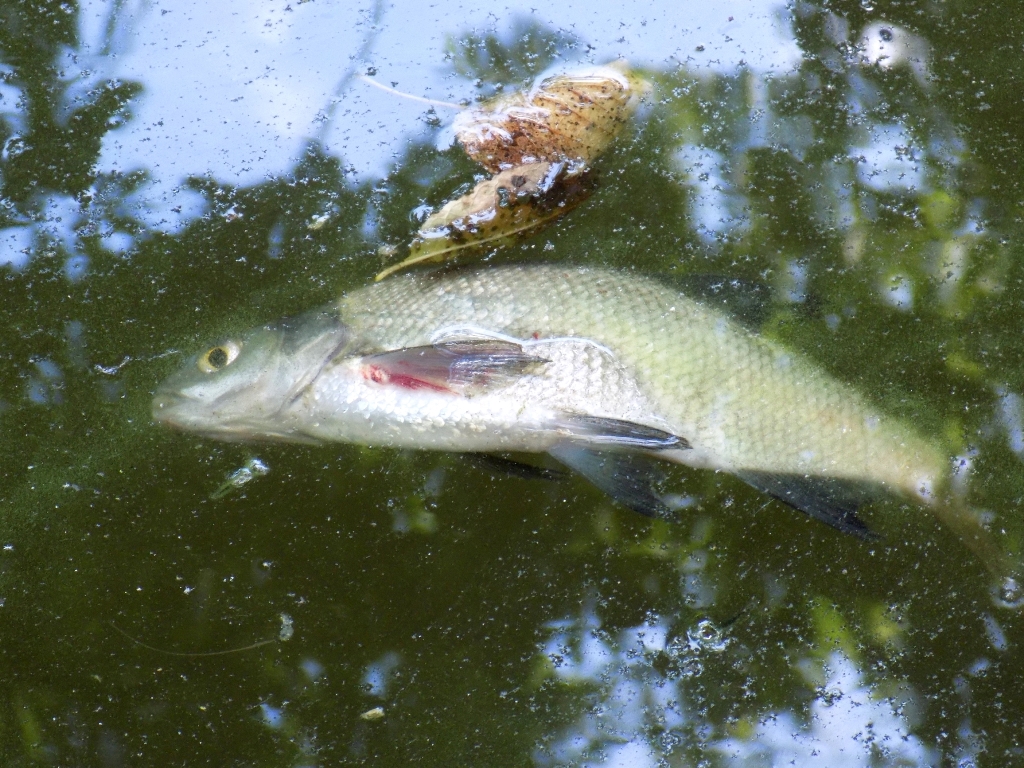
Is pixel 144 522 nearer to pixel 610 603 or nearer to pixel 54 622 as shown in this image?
pixel 54 622

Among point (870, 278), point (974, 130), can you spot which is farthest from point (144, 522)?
point (974, 130)

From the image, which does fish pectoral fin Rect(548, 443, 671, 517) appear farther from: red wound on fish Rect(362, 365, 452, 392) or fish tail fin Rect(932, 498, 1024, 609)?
fish tail fin Rect(932, 498, 1024, 609)

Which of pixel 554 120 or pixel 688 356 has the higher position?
pixel 554 120

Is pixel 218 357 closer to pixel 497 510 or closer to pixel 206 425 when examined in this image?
pixel 206 425

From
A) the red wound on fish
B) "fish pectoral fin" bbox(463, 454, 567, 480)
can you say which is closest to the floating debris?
the red wound on fish

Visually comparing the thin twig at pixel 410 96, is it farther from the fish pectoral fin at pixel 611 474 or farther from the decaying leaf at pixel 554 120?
the fish pectoral fin at pixel 611 474

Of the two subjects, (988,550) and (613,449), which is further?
(988,550)

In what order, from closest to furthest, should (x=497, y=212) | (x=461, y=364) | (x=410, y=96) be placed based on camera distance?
(x=461, y=364) → (x=497, y=212) → (x=410, y=96)

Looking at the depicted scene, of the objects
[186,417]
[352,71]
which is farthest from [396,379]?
[352,71]
